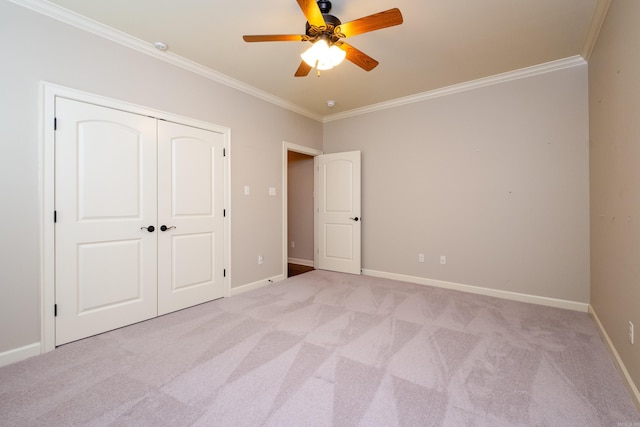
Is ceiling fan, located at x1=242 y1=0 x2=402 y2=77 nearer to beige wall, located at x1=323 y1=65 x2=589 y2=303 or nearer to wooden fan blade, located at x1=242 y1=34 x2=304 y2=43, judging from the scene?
wooden fan blade, located at x1=242 y1=34 x2=304 y2=43

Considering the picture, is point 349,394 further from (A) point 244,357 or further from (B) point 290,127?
(B) point 290,127

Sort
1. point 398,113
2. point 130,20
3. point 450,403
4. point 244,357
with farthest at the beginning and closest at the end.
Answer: point 398,113, point 130,20, point 244,357, point 450,403

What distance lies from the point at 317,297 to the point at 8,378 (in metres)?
2.62

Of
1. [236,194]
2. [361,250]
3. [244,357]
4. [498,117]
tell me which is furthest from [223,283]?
[498,117]

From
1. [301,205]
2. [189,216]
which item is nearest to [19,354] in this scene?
[189,216]

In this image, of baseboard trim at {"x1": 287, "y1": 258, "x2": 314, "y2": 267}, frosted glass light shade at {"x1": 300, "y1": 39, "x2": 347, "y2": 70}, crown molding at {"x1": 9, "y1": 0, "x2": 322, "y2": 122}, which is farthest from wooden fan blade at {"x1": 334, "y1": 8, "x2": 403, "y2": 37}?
baseboard trim at {"x1": 287, "y1": 258, "x2": 314, "y2": 267}

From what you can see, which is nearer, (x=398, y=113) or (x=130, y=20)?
(x=130, y=20)

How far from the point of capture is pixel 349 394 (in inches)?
67.4

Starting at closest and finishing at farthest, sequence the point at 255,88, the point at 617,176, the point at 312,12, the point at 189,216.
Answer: the point at 312,12 → the point at 617,176 → the point at 189,216 → the point at 255,88

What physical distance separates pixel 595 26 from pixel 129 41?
4.21 m

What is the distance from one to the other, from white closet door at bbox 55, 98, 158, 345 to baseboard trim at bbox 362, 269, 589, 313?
3204 millimetres

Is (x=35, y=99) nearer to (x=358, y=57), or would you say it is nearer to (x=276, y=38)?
(x=276, y=38)

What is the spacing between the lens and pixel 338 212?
4.81m

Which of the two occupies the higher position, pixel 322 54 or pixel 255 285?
pixel 322 54
